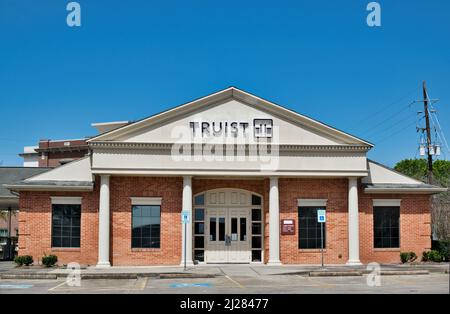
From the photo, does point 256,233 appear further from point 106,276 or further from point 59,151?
point 59,151

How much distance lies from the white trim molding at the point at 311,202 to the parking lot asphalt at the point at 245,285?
5876 mm

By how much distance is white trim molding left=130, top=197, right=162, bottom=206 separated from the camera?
1117 inches

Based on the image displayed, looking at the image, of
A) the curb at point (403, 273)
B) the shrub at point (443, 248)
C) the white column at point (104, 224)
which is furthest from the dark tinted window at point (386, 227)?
the white column at point (104, 224)

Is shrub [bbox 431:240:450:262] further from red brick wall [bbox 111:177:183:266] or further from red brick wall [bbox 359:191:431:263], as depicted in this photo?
red brick wall [bbox 111:177:183:266]

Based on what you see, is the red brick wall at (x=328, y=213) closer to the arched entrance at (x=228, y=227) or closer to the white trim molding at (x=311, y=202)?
the white trim molding at (x=311, y=202)

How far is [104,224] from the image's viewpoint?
2756 cm

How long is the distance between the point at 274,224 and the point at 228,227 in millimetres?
2335

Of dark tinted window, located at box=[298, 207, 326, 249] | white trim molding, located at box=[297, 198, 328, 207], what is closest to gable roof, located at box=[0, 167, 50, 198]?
white trim molding, located at box=[297, 198, 328, 207]

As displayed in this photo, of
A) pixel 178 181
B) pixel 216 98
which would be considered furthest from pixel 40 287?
pixel 216 98

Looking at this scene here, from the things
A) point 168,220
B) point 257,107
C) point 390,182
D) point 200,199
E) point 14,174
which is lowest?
point 168,220

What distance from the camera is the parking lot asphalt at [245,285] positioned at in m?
18.4

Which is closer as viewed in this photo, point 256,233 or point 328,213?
point 328,213

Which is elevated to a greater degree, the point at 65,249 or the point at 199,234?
the point at 199,234

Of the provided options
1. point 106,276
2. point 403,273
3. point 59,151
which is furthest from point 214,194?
point 59,151
